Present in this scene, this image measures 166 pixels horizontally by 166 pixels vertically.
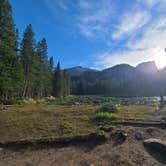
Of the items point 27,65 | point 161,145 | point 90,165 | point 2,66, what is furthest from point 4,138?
point 27,65

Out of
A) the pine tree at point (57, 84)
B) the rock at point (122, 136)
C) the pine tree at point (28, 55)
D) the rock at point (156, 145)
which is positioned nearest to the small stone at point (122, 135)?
the rock at point (122, 136)

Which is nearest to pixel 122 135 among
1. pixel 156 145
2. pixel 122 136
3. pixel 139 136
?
pixel 122 136

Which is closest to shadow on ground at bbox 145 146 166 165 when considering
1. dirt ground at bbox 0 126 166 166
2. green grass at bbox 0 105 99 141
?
dirt ground at bbox 0 126 166 166

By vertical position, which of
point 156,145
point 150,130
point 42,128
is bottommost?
point 156,145

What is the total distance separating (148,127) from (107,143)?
2.83 meters

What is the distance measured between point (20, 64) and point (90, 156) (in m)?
22.4

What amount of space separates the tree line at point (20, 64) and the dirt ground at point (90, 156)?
12790 millimetres

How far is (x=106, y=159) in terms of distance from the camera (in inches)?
244

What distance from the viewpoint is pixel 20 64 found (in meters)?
26.0

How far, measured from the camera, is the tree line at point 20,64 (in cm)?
1791

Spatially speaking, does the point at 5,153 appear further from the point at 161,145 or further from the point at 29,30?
the point at 29,30

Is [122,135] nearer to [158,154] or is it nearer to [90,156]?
[158,154]

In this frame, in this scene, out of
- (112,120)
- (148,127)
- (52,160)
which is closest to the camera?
(52,160)

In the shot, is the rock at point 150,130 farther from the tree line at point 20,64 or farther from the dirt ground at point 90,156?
the tree line at point 20,64
